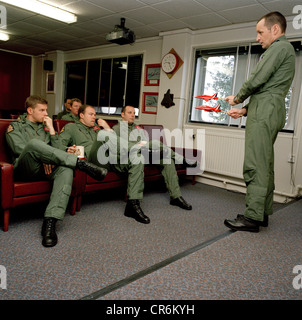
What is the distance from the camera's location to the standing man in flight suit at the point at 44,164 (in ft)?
6.70

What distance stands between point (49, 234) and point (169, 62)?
3.64 m

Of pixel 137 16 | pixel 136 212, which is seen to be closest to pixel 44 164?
pixel 136 212

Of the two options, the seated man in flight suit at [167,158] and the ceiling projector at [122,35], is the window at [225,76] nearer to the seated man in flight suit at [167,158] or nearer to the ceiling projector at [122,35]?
the ceiling projector at [122,35]

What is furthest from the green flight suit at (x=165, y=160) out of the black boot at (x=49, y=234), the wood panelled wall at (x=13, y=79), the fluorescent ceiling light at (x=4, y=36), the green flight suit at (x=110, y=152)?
the wood panelled wall at (x=13, y=79)

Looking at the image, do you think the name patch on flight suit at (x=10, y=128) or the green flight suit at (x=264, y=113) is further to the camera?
the name patch on flight suit at (x=10, y=128)

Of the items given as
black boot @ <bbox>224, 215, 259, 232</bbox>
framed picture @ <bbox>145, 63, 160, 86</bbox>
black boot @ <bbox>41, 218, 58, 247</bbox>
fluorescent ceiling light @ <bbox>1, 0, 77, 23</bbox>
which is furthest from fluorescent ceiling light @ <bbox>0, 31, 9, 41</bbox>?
black boot @ <bbox>224, 215, 259, 232</bbox>

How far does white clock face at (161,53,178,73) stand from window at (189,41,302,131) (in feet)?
1.22

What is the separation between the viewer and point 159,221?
2.59 meters

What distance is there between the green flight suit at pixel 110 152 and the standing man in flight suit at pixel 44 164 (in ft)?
1.15

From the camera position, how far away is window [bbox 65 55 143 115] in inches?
222

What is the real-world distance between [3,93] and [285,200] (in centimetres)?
731

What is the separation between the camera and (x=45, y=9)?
4.13 m

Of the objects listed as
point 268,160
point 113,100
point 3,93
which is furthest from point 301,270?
point 3,93

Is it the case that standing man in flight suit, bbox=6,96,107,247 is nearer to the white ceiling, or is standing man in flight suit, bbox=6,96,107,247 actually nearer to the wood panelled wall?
the white ceiling
